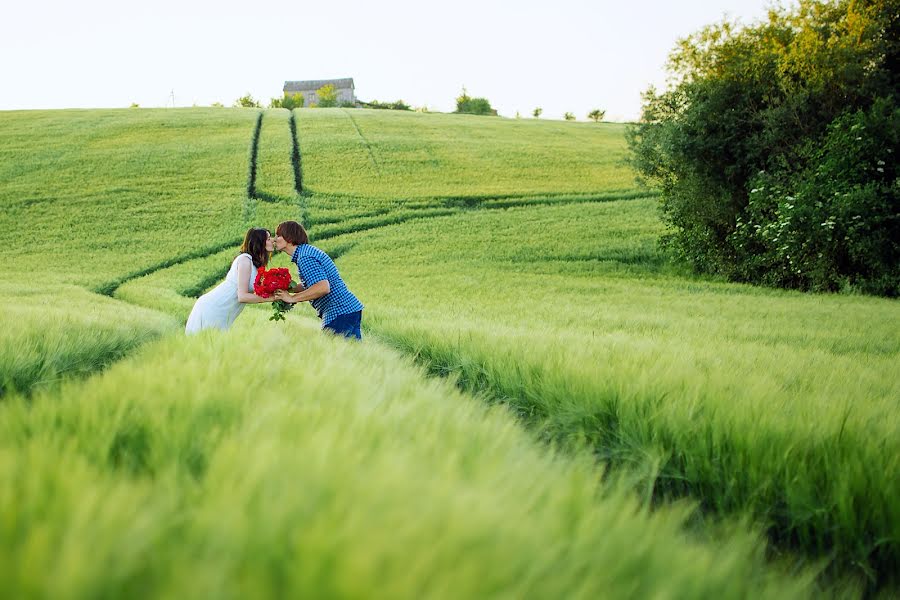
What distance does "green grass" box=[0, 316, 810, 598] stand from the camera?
2.54ft

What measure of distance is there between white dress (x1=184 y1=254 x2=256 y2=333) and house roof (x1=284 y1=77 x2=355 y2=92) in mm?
116760

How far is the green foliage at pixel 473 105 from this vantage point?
325 feet

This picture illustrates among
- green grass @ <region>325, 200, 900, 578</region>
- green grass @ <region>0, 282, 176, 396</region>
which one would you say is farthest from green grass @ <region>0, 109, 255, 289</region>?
green grass @ <region>325, 200, 900, 578</region>

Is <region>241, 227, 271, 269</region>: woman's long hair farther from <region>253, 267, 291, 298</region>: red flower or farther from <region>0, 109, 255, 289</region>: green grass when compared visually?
<region>0, 109, 255, 289</region>: green grass

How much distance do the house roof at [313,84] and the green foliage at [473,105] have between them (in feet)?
86.5

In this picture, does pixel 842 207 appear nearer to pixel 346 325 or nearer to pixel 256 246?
pixel 346 325

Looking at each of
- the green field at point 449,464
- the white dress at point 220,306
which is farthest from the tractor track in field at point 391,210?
the green field at point 449,464

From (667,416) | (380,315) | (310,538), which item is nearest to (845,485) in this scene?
(667,416)

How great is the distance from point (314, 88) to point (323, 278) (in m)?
118

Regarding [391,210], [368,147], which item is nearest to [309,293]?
[391,210]

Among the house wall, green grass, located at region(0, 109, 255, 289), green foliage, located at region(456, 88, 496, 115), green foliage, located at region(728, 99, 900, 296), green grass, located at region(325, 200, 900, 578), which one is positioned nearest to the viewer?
green grass, located at region(325, 200, 900, 578)

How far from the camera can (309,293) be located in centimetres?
682

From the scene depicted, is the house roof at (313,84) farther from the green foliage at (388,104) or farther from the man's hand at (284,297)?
the man's hand at (284,297)

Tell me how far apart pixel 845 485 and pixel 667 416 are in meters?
0.81
